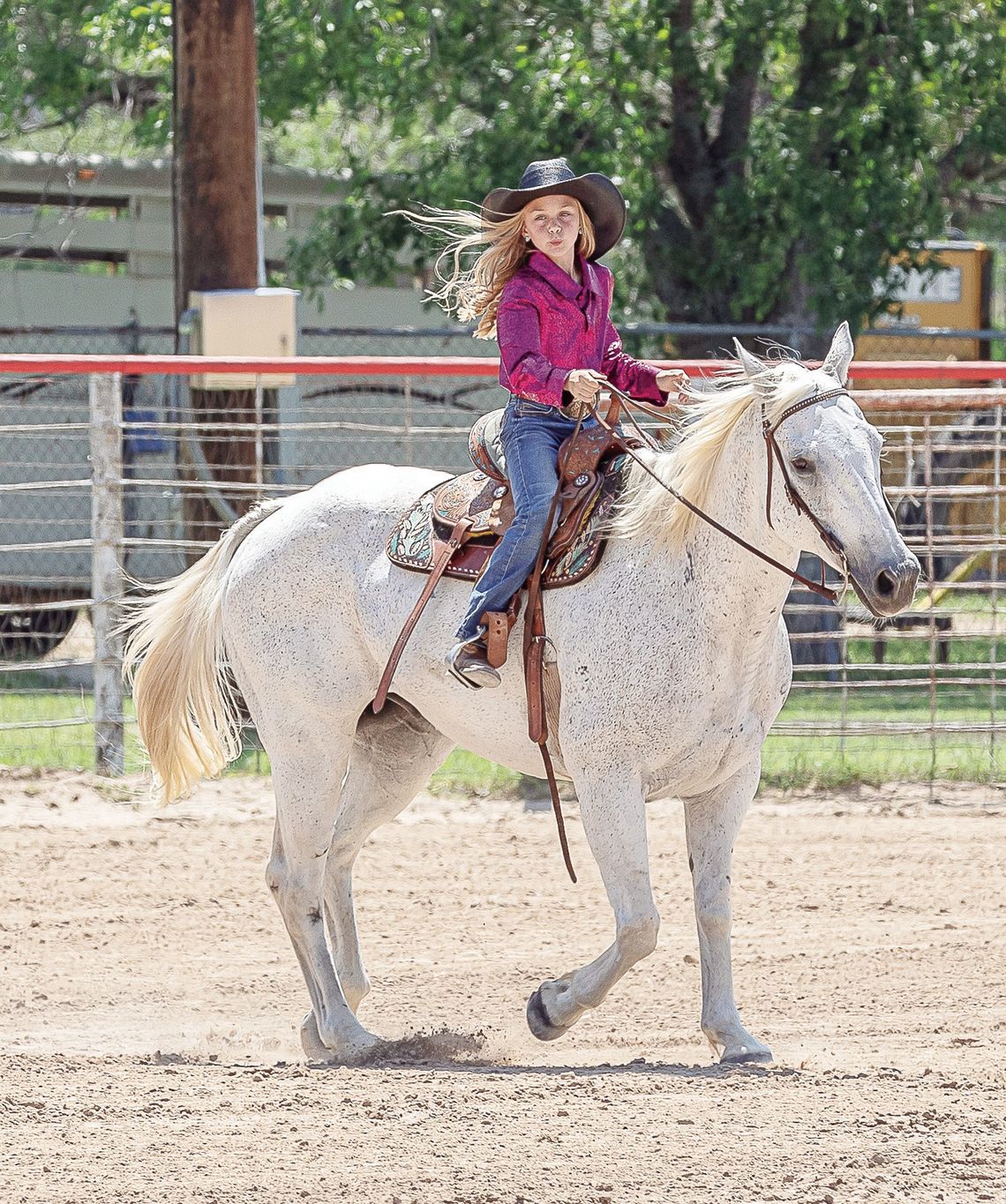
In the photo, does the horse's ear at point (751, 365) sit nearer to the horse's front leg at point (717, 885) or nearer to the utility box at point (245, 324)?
the horse's front leg at point (717, 885)

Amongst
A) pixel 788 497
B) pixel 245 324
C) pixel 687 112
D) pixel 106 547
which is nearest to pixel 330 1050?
pixel 788 497

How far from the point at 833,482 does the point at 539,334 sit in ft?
3.50

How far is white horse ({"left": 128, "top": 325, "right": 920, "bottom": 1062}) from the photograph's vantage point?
4668mm

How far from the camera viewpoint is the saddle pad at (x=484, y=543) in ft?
16.3

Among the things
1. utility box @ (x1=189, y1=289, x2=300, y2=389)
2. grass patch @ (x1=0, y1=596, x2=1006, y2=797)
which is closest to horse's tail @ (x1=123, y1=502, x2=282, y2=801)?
grass patch @ (x1=0, y1=596, x2=1006, y2=797)

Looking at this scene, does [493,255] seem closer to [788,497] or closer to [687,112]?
[788,497]

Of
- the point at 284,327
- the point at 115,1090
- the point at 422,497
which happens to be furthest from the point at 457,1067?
the point at 284,327

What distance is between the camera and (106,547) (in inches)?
380

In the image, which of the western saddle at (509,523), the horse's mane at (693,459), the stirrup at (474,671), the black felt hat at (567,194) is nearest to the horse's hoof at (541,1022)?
the western saddle at (509,523)

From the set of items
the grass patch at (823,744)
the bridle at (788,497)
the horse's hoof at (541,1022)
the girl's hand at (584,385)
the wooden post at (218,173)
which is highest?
the wooden post at (218,173)

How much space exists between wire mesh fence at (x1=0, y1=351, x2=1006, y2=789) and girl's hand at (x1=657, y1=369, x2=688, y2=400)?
269cm

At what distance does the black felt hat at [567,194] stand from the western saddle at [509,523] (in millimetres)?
559

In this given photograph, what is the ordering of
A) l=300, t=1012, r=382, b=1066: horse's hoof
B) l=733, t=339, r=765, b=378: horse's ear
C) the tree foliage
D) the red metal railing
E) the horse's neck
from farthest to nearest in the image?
the tree foliage
the red metal railing
l=300, t=1012, r=382, b=1066: horse's hoof
the horse's neck
l=733, t=339, r=765, b=378: horse's ear

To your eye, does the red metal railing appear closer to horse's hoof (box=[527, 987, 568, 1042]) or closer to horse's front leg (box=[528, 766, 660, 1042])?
horse's front leg (box=[528, 766, 660, 1042])
